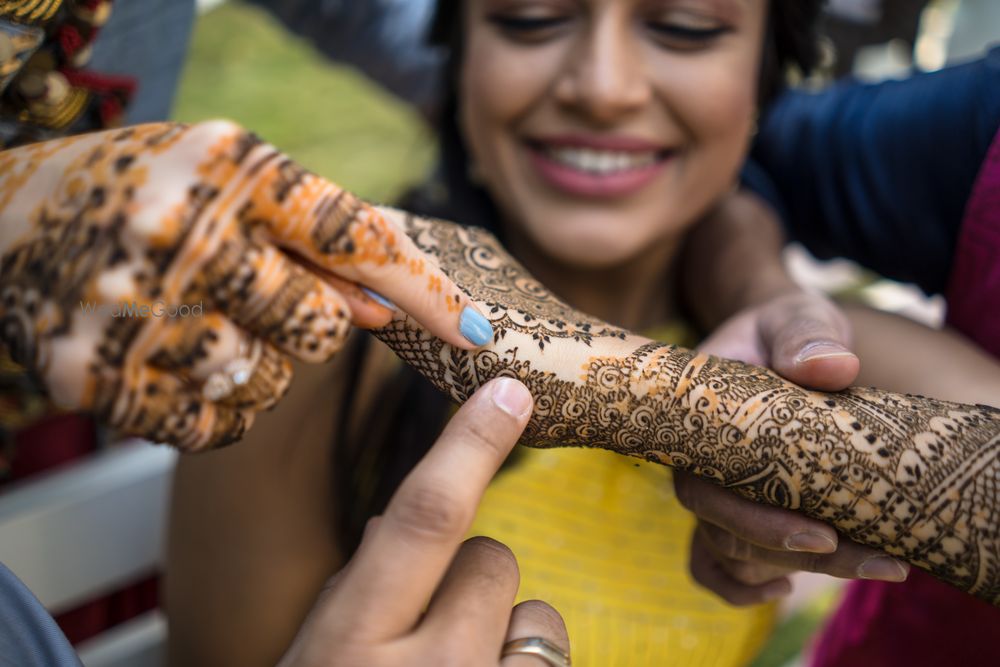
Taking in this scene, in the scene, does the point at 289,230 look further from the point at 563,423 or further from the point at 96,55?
the point at 96,55

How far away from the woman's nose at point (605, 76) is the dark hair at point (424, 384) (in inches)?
9.5

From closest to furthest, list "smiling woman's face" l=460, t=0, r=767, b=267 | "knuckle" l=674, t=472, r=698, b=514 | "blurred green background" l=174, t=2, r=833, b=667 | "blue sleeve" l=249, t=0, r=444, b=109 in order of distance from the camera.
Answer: "knuckle" l=674, t=472, r=698, b=514, "smiling woman's face" l=460, t=0, r=767, b=267, "blurred green background" l=174, t=2, r=833, b=667, "blue sleeve" l=249, t=0, r=444, b=109

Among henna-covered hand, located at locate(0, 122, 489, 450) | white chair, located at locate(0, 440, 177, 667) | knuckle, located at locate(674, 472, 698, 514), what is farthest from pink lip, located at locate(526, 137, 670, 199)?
white chair, located at locate(0, 440, 177, 667)

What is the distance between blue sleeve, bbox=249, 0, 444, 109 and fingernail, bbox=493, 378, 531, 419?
1704mm

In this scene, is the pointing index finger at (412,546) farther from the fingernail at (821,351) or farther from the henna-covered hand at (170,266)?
the fingernail at (821,351)

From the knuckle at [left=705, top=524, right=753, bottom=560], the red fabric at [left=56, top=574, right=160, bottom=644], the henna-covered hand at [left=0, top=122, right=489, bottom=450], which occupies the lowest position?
the red fabric at [left=56, top=574, right=160, bottom=644]

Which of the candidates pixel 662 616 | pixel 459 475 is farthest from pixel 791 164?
pixel 459 475

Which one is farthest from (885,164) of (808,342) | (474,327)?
(474,327)

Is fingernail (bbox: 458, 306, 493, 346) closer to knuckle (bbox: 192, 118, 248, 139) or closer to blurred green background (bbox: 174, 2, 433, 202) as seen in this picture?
knuckle (bbox: 192, 118, 248, 139)

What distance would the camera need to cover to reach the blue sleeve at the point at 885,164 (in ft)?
3.00

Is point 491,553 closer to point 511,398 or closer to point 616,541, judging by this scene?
point 511,398

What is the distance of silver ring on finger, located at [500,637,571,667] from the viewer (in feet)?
1.76

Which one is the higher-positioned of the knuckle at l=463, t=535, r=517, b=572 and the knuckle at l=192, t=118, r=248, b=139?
the knuckle at l=192, t=118, r=248, b=139

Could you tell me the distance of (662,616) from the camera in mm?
1071
